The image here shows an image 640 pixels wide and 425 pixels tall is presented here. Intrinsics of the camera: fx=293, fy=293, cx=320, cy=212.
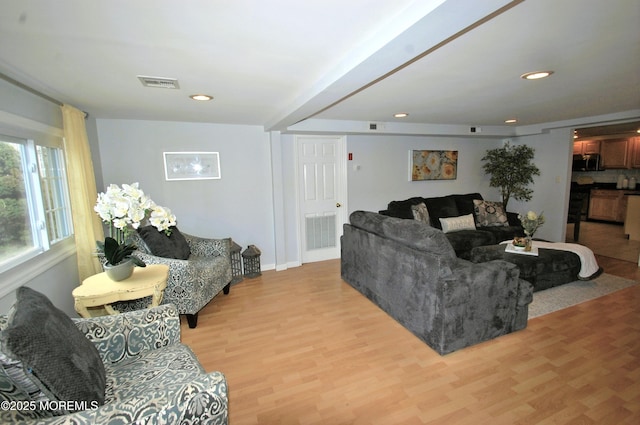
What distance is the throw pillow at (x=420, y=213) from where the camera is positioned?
4583mm

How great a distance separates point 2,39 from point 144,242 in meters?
1.89

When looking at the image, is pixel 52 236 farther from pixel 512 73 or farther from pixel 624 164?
pixel 624 164

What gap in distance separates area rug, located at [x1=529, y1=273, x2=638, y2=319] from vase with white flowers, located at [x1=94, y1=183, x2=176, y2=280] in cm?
356

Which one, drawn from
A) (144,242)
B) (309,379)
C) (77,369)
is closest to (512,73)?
(309,379)

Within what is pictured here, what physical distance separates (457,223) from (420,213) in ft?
2.07

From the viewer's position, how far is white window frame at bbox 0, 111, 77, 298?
196 cm

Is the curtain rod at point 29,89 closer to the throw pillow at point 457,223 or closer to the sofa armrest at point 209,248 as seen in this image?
the sofa armrest at point 209,248

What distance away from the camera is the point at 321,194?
4633mm

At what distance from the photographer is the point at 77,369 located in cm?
114

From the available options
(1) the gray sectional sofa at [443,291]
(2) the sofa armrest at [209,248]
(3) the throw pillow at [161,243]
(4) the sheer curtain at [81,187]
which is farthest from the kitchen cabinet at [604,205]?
(4) the sheer curtain at [81,187]

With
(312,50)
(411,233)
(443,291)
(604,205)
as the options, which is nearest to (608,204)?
Result: (604,205)

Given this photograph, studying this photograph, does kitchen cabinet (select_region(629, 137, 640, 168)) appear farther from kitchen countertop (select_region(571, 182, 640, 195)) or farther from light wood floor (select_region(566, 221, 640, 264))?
light wood floor (select_region(566, 221, 640, 264))

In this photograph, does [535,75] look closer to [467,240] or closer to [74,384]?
[467,240]

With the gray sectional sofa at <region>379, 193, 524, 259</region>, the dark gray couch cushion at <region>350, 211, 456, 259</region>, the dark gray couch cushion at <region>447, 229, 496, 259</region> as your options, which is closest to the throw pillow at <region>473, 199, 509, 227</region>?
the gray sectional sofa at <region>379, 193, 524, 259</region>
